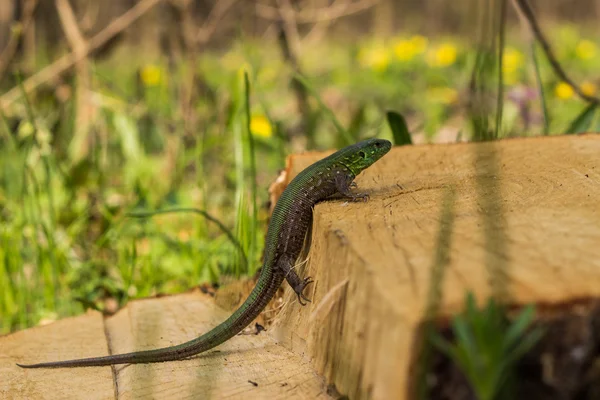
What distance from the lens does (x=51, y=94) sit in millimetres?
5621

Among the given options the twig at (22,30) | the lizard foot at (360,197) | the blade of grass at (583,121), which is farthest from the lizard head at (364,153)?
the twig at (22,30)

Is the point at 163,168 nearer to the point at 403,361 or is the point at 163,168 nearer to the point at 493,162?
the point at 493,162

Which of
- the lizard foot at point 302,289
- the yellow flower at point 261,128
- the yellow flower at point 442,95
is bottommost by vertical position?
the lizard foot at point 302,289

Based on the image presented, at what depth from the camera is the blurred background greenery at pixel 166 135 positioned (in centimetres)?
394

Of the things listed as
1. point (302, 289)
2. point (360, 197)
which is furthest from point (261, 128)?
point (302, 289)

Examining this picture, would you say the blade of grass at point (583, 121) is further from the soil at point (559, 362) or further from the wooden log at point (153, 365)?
the soil at point (559, 362)

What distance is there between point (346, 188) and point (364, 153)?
35 cm

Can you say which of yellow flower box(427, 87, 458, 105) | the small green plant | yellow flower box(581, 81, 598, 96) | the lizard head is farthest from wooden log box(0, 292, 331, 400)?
yellow flower box(427, 87, 458, 105)

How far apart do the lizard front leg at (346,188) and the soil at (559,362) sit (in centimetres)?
116

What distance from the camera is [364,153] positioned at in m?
3.15

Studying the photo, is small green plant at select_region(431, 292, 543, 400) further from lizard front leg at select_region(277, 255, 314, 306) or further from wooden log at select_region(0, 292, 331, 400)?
lizard front leg at select_region(277, 255, 314, 306)

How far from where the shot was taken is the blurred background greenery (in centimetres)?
394

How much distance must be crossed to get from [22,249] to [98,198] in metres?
0.77

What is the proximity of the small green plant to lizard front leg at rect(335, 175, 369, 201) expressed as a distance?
1.22m
